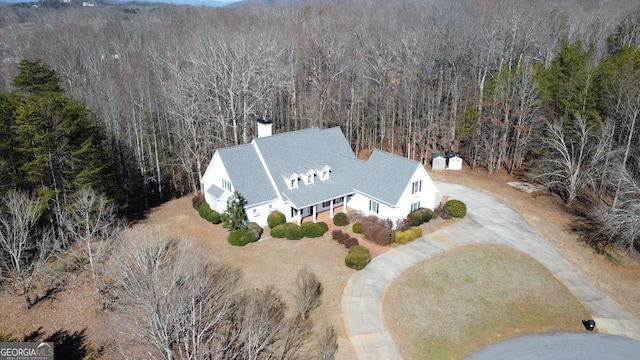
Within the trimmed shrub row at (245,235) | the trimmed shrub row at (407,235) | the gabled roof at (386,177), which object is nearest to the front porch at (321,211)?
the gabled roof at (386,177)

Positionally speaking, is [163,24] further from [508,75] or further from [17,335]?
[17,335]

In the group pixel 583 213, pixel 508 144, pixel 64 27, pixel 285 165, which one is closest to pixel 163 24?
pixel 64 27

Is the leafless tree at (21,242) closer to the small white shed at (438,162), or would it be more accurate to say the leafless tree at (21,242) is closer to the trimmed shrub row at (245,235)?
the trimmed shrub row at (245,235)

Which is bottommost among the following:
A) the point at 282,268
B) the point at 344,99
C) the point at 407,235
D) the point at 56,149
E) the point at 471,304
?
the point at 471,304

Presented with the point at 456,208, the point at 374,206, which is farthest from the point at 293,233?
the point at 456,208

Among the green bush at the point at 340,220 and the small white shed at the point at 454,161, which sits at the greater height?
the small white shed at the point at 454,161

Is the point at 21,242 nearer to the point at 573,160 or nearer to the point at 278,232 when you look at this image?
the point at 278,232

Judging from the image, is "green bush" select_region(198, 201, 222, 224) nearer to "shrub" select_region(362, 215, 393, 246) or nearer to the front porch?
the front porch
